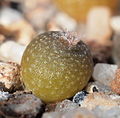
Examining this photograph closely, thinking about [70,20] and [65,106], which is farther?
[70,20]

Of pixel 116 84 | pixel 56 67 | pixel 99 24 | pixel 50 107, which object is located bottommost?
pixel 50 107

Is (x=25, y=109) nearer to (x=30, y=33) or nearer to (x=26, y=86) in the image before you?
(x=26, y=86)

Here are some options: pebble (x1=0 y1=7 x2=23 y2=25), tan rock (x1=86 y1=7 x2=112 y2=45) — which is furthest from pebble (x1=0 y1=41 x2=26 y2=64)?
tan rock (x1=86 y1=7 x2=112 y2=45)

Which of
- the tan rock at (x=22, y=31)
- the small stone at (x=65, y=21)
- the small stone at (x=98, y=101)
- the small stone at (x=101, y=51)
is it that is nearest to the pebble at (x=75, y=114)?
the small stone at (x=98, y=101)

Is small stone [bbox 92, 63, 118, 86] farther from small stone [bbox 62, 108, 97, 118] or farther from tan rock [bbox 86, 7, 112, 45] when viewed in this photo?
tan rock [bbox 86, 7, 112, 45]

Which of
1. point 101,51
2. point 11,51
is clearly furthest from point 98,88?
point 101,51

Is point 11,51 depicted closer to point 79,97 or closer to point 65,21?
point 79,97
